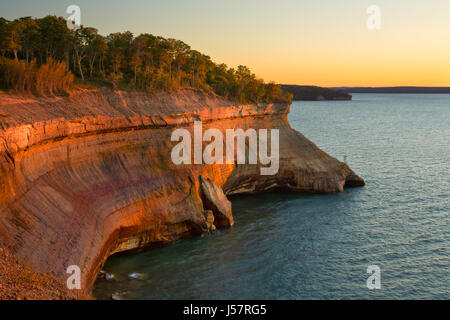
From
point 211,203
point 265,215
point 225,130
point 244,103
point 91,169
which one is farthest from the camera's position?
point 244,103

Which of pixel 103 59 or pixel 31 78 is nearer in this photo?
pixel 31 78

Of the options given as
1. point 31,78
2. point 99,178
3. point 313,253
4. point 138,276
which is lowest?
point 138,276

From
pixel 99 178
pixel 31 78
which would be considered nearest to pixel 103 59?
pixel 31 78

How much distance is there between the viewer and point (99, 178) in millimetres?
35344

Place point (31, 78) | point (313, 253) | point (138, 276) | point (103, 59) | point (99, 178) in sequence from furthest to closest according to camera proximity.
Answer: point (103, 59) < point (313, 253) < point (31, 78) < point (99, 178) < point (138, 276)

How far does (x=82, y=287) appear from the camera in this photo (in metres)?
25.9

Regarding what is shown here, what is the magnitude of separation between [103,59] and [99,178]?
20.2 meters

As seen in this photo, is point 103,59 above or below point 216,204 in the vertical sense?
above

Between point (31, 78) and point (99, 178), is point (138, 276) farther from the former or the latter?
point (31, 78)

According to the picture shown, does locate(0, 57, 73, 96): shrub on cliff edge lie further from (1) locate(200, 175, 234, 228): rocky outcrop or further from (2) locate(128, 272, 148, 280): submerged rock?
(2) locate(128, 272, 148, 280): submerged rock

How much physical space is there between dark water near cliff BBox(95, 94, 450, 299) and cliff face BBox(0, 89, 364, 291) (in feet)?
9.91
